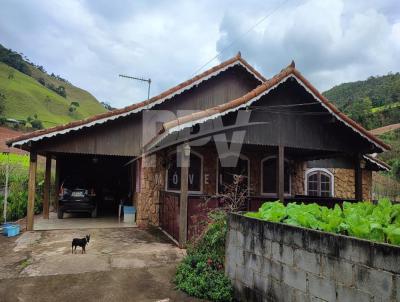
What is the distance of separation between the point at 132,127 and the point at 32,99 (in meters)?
57.5

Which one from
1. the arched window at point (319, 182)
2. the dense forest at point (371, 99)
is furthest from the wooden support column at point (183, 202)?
the dense forest at point (371, 99)

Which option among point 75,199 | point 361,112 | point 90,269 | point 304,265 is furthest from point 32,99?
point 304,265

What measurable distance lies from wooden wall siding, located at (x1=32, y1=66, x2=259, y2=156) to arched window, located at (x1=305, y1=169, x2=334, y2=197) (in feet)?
17.4

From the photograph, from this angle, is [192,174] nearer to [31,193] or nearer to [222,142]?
[222,142]

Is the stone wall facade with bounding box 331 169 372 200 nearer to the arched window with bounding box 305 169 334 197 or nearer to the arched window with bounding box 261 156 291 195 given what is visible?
the arched window with bounding box 305 169 334 197

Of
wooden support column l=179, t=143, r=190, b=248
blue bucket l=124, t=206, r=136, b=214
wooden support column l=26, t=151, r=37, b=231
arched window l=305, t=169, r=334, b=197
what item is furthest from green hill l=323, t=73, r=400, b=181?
wooden support column l=26, t=151, r=37, b=231

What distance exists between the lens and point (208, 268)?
562 cm

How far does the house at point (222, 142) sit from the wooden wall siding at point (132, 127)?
3 cm

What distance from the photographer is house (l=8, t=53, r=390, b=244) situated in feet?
27.9

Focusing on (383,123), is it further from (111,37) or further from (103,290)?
(103,290)

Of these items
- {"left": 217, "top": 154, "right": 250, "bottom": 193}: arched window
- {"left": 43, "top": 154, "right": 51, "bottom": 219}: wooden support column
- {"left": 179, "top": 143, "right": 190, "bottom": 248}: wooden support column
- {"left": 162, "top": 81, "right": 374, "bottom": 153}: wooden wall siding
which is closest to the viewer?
{"left": 179, "top": 143, "right": 190, "bottom": 248}: wooden support column

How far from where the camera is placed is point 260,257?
4.50 m

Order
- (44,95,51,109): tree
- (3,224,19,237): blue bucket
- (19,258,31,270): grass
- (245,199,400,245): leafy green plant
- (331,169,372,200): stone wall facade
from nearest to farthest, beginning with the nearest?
(245,199,400,245): leafy green plant → (19,258,31,270): grass → (3,224,19,237): blue bucket → (331,169,372,200): stone wall facade → (44,95,51,109): tree

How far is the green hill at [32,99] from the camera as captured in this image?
5503cm
